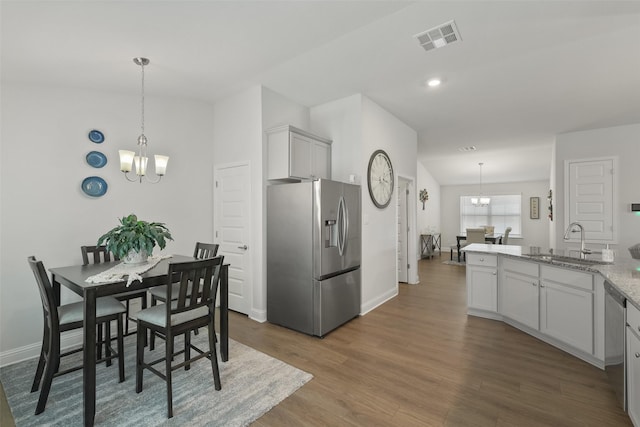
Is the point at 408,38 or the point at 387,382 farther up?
the point at 408,38

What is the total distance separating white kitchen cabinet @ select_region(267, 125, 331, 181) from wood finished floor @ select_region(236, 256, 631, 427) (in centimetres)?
190

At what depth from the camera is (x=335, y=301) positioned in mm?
3436

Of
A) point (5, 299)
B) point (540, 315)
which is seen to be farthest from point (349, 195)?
point (5, 299)

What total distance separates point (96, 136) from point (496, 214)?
10828mm

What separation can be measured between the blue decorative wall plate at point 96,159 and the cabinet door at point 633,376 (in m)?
4.70

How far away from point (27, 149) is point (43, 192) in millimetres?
420

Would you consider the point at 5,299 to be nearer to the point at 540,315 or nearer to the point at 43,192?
the point at 43,192

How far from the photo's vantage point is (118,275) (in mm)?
2215

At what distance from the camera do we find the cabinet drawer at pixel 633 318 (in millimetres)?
1716

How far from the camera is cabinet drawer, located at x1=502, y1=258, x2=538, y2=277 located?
3093 mm

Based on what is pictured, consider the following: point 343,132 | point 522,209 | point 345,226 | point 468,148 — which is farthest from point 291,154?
point 522,209

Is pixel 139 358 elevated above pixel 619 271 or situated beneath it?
situated beneath

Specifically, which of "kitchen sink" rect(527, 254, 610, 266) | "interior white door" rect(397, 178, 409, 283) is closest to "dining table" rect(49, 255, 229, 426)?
"kitchen sink" rect(527, 254, 610, 266)

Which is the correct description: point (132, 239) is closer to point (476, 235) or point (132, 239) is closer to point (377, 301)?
point (377, 301)
